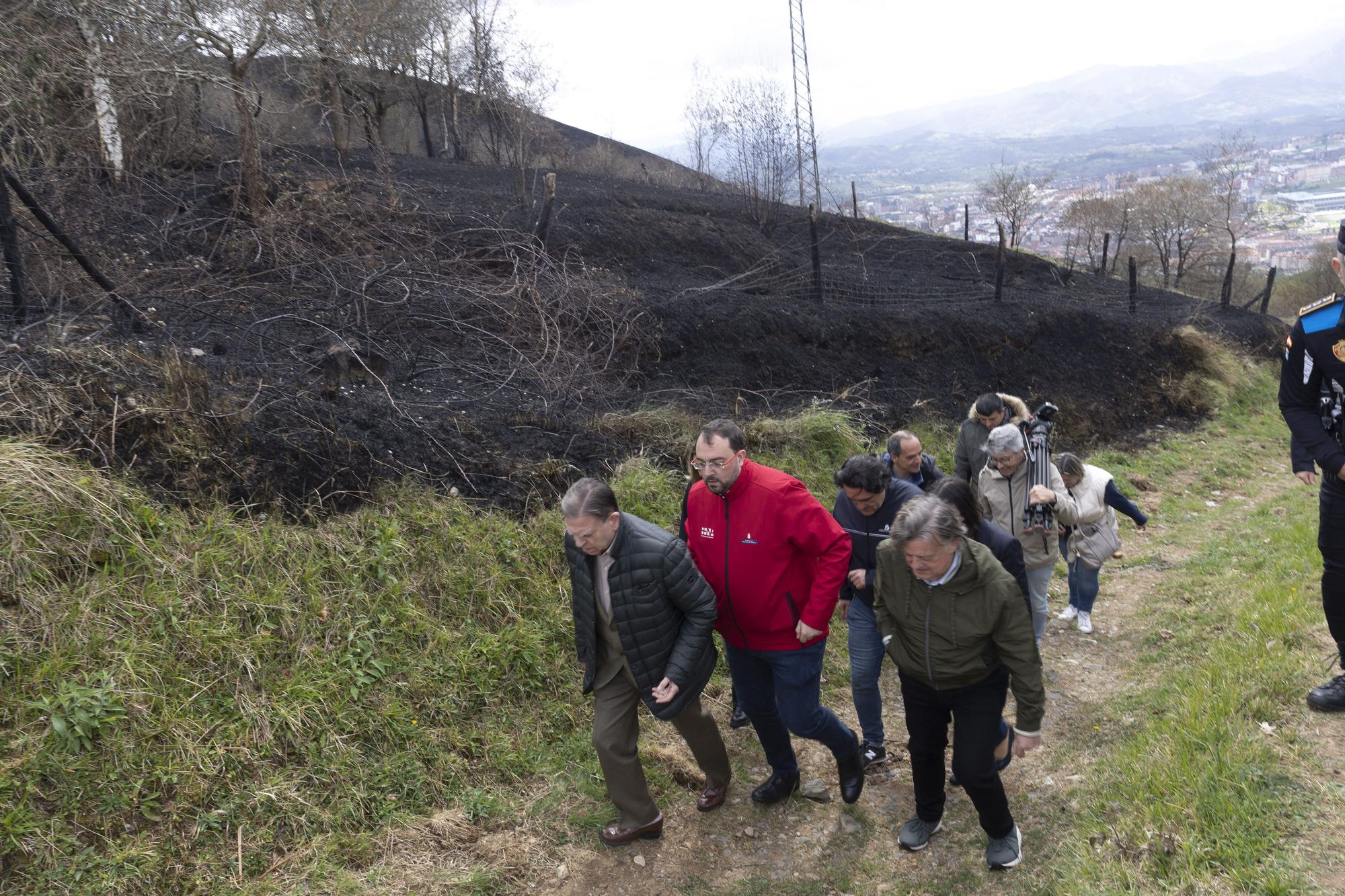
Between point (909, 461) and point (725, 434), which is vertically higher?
point (725, 434)

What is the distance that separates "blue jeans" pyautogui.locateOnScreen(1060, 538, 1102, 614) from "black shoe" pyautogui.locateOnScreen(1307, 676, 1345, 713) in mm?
2111

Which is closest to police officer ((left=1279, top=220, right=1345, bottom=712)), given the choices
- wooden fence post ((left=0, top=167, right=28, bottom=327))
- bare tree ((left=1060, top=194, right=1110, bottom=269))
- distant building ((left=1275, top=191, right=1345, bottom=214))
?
wooden fence post ((left=0, top=167, right=28, bottom=327))

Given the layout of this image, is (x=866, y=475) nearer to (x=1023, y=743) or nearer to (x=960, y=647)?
(x=960, y=647)

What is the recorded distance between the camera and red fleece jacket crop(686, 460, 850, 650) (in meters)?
3.43

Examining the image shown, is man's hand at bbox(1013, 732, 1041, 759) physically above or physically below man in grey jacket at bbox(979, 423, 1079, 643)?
below

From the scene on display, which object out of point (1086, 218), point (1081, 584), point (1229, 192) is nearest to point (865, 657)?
point (1081, 584)

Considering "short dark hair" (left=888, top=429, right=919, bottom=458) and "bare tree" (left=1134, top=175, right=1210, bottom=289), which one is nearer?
"short dark hair" (left=888, top=429, right=919, bottom=458)

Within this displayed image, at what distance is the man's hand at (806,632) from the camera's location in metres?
3.41

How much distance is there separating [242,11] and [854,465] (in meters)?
9.49

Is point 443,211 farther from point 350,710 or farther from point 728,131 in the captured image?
point 728,131

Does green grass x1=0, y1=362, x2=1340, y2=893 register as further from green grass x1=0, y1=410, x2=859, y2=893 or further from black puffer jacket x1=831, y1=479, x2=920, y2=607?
black puffer jacket x1=831, y1=479, x2=920, y2=607

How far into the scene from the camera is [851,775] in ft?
12.9

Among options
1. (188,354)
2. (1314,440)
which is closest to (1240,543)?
(1314,440)

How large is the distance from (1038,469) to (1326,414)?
151 centimetres
